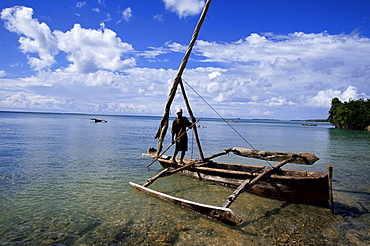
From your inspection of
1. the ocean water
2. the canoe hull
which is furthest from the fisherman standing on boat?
the canoe hull

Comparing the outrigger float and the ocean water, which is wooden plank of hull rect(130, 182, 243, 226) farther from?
the ocean water

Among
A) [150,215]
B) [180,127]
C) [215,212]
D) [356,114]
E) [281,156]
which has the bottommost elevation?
[150,215]

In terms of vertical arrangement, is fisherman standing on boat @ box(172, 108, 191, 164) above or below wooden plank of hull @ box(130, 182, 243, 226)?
above

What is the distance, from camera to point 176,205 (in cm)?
739

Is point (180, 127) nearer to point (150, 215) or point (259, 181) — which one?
point (259, 181)

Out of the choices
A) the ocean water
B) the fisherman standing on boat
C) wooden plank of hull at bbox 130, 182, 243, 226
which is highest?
the fisherman standing on boat

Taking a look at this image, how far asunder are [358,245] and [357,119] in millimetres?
68166

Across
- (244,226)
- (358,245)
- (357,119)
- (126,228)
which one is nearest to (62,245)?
(126,228)

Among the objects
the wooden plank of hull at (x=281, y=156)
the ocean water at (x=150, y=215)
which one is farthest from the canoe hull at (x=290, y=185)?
the wooden plank of hull at (x=281, y=156)

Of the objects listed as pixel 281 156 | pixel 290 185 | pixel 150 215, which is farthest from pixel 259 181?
pixel 150 215

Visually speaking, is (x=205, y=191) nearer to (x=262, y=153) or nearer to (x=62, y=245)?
(x=262, y=153)

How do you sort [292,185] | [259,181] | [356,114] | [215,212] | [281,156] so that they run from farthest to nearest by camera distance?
[356,114]
[281,156]
[259,181]
[292,185]
[215,212]

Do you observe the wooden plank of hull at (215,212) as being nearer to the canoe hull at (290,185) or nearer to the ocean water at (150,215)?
the ocean water at (150,215)

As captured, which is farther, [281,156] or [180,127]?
[180,127]
